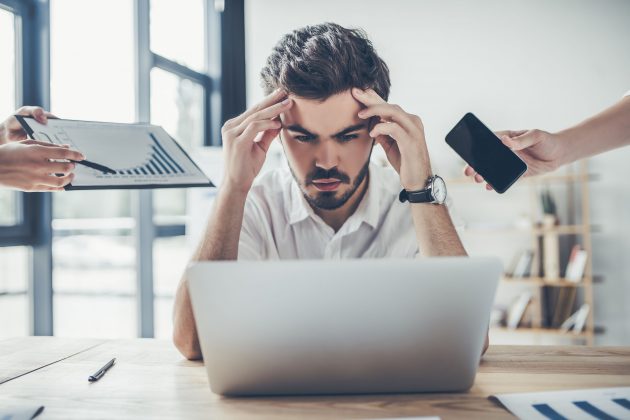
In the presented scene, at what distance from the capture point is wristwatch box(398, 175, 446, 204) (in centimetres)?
129

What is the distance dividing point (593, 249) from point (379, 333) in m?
3.40

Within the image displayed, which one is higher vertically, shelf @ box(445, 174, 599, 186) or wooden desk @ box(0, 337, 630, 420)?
shelf @ box(445, 174, 599, 186)

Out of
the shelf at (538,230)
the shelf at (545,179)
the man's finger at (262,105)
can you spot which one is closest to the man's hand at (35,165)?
the man's finger at (262,105)

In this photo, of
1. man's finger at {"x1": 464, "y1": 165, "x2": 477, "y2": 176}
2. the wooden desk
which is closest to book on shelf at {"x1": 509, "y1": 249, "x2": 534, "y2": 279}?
man's finger at {"x1": 464, "y1": 165, "x2": 477, "y2": 176}

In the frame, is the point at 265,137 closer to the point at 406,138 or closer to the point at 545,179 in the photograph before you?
the point at 406,138

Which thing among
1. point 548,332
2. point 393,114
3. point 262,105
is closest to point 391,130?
→ point 393,114

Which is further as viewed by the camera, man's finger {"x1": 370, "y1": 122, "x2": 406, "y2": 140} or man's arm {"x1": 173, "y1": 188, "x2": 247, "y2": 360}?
man's finger {"x1": 370, "y1": 122, "x2": 406, "y2": 140}

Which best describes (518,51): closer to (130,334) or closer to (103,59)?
(103,59)

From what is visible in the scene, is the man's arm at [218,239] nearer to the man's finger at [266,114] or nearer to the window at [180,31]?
the man's finger at [266,114]

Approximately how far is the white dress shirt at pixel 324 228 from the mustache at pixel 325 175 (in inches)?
2.6

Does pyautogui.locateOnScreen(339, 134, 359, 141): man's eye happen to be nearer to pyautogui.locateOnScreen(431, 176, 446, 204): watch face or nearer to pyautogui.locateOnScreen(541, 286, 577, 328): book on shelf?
pyautogui.locateOnScreen(431, 176, 446, 204): watch face

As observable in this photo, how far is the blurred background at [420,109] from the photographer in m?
3.06

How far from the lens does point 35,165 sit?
1092mm

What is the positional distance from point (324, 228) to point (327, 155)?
24cm
